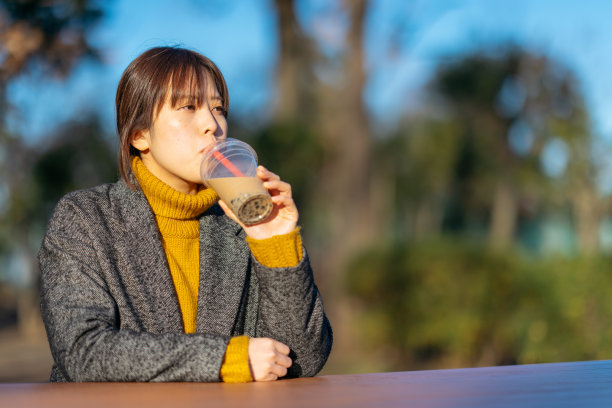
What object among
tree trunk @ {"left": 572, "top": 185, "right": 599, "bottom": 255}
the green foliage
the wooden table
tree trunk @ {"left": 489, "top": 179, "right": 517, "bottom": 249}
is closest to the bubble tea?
the wooden table

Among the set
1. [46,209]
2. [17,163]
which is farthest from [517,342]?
[17,163]

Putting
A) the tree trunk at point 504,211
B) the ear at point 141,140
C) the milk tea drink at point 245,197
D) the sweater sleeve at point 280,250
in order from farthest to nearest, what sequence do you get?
the tree trunk at point 504,211, the ear at point 141,140, the sweater sleeve at point 280,250, the milk tea drink at point 245,197

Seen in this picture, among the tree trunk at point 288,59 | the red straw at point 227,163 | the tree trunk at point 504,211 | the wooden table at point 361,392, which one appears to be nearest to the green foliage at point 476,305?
the tree trunk at point 288,59

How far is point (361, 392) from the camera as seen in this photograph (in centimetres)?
114

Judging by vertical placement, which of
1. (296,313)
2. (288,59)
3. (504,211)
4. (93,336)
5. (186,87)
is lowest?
(504,211)

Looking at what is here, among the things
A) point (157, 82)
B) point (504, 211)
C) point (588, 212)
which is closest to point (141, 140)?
Result: point (157, 82)

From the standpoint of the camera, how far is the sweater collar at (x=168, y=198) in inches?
71.8

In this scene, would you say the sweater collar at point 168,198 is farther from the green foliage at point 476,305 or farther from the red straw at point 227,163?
the green foliage at point 476,305

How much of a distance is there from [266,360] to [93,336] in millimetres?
361

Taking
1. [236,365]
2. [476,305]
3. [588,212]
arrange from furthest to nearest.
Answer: [588,212] < [476,305] < [236,365]

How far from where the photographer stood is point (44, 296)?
1.55 m

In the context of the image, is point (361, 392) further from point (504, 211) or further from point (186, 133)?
point (504, 211)

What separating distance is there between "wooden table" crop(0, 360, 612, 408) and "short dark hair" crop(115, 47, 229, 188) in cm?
77

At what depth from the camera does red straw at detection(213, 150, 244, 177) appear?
1.53 meters
